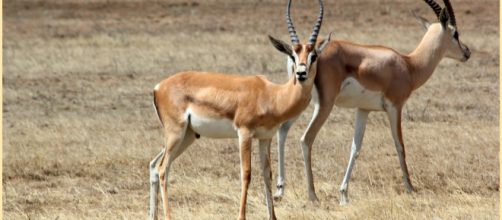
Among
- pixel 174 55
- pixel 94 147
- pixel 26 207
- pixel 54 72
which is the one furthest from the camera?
pixel 174 55

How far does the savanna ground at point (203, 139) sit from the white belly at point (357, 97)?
2.49 feet

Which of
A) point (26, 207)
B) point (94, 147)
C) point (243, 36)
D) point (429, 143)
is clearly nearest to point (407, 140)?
point (429, 143)

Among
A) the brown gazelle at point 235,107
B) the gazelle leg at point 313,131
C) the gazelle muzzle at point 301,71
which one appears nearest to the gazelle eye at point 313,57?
the brown gazelle at point 235,107

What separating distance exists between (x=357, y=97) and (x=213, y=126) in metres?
1.98

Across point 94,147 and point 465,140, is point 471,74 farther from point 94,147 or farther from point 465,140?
point 94,147

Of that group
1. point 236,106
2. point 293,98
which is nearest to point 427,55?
point 293,98

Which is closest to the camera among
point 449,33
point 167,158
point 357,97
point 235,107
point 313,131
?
point 235,107

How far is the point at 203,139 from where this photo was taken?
13422mm

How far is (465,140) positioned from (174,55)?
10839mm

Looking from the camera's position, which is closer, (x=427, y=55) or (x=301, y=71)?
(x=301, y=71)

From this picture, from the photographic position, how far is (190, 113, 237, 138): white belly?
8758 millimetres

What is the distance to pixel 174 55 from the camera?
76.5 feet

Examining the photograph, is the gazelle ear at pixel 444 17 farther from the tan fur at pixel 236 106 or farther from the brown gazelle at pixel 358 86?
the tan fur at pixel 236 106

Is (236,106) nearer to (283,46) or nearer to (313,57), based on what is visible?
(283,46)
